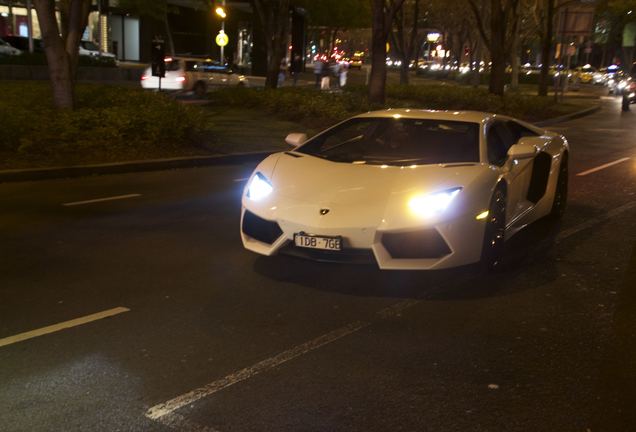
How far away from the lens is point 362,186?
18.8 ft

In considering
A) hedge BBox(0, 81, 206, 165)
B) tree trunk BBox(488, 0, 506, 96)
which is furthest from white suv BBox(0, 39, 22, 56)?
tree trunk BBox(488, 0, 506, 96)

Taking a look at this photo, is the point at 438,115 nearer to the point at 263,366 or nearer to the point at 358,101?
the point at 263,366

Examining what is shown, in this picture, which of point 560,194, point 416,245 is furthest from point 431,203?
point 560,194

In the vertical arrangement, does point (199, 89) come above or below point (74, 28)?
below

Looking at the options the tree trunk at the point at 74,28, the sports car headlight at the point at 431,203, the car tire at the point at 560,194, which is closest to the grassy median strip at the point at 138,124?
the tree trunk at the point at 74,28

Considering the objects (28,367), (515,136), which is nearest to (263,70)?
(515,136)

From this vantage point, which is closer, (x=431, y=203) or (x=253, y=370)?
(x=253, y=370)

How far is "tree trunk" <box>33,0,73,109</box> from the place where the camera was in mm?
12906

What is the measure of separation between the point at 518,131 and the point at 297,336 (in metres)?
4.22

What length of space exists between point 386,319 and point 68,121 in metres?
9.23

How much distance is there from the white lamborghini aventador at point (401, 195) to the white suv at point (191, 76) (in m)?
20.8

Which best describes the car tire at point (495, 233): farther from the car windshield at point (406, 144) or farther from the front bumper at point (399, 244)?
the car windshield at point (406, 144)

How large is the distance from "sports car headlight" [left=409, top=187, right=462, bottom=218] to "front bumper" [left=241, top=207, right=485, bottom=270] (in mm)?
115

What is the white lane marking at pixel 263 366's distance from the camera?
12.1 ft
